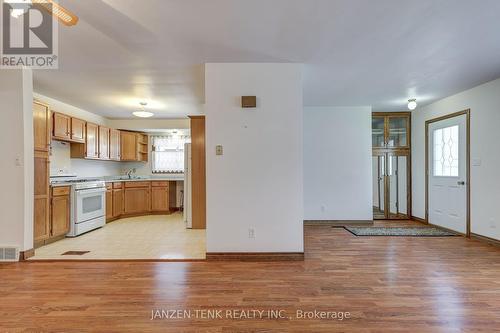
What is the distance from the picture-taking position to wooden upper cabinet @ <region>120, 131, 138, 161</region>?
269 inches

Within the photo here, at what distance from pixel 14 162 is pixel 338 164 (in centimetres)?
532

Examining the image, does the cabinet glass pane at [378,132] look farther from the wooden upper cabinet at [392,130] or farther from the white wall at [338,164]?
the white wall at [338,164]

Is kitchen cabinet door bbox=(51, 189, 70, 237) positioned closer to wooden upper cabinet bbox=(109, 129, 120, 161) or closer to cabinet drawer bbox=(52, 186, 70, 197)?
cabinet drawer bbox=(52, 186, 70, 197)

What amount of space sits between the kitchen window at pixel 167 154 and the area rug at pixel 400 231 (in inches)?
191

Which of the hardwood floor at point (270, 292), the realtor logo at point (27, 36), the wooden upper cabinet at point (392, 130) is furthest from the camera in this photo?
the wooden upper cabinet at point (392, 130)

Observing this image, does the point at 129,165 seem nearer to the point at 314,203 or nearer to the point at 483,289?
the point at 314,203

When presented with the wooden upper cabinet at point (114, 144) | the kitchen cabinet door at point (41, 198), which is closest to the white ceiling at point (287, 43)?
the kitchen cabinet door at point (41, 198)

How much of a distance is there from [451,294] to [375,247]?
4.84ft

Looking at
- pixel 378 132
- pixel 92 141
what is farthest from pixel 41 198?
pixel 378 132

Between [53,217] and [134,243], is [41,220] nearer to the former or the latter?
[53,217]

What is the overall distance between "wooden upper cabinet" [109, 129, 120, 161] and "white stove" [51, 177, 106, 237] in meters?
1.15

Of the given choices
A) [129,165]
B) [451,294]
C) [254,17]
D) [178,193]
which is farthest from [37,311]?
[129,165]

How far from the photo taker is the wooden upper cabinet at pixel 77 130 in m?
5.10

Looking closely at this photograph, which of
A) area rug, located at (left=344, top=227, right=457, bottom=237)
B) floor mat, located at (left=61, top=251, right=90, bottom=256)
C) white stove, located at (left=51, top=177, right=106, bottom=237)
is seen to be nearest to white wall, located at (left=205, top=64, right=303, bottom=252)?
floor mat, located at (left=61, top=251, right=90, bottom=256)
